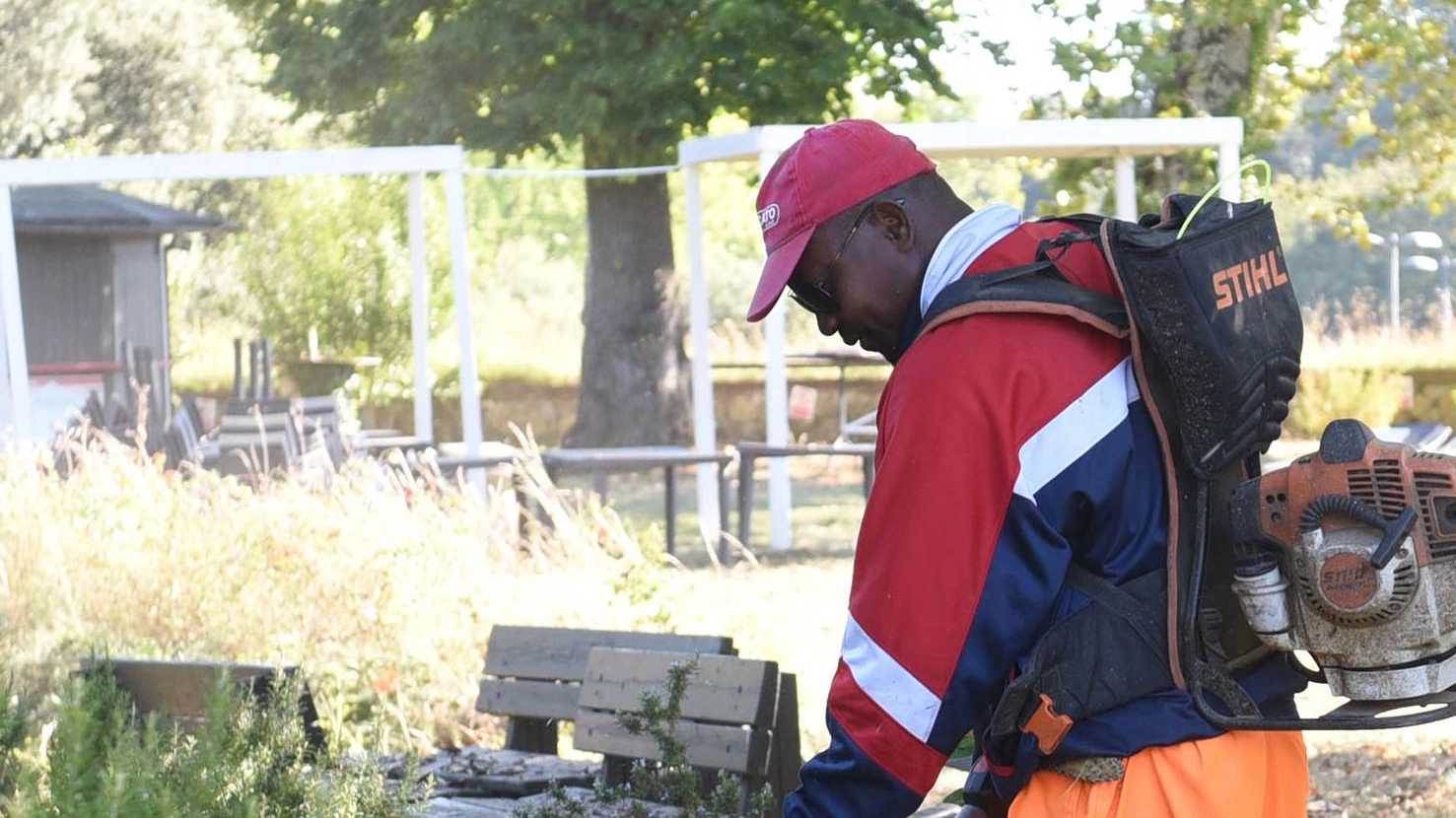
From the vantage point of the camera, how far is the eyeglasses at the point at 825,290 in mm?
2506

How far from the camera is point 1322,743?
23.5ft

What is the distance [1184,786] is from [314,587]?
17.7ft

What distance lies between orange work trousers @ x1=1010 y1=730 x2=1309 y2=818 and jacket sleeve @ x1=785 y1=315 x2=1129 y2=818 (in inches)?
7.6

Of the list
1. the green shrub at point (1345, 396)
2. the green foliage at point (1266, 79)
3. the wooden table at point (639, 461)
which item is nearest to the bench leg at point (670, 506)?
the wooden table at point (639, 461)

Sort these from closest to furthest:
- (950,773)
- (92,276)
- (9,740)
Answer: (9,740)
(950,773)
(92,276)

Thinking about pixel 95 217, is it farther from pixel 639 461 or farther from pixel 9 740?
pixel 9 740

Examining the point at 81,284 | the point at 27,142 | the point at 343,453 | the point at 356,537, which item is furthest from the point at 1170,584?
the point at 27,142

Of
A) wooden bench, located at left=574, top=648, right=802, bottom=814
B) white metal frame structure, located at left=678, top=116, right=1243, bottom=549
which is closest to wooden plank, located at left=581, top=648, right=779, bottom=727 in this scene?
wooden bench, located at left=574, top=648, right=802, bottom=814

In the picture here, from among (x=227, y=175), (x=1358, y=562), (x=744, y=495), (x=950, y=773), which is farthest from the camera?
(x=744, y=495)

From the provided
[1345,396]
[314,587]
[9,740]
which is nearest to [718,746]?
[9,740]

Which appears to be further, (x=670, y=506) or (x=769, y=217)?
(x=670, y=506)

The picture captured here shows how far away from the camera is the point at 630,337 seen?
65.3ft

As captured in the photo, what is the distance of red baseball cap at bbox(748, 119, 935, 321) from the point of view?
2494 mm

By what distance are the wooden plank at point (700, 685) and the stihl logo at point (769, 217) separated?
217 cm
